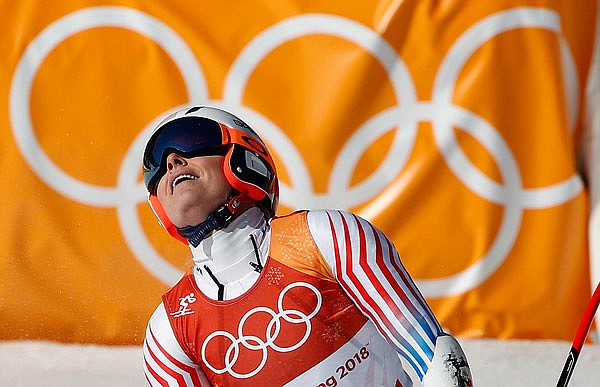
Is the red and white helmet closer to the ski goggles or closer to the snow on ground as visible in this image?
the ski goggles

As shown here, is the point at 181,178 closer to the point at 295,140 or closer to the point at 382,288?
the point at 382,288

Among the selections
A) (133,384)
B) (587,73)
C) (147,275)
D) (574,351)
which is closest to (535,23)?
(587,73)

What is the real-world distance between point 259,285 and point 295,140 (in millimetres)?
2566

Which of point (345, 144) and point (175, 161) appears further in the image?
point (345, 144)

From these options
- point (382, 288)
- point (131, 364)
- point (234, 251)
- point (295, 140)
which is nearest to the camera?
point (382, 288)

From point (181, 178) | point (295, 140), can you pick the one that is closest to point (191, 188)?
point (181, 178)

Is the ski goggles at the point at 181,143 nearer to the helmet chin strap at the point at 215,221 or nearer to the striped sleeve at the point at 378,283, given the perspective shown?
the helmet chin strap at the point at 215,221

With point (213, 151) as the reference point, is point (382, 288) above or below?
below

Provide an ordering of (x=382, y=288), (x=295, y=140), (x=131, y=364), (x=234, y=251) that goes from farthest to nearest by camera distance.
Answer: (x=295, y=140), (x=131, y=364), (x=234, y=251), (x=382, y=288)

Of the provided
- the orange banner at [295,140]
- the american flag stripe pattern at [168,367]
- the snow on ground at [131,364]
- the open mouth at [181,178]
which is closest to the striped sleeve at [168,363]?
the american flag stripe pattern at [168,367]

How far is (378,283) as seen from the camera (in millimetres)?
1845

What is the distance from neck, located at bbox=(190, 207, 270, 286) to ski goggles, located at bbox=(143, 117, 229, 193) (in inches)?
5.8

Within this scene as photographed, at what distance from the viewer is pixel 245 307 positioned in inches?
75.6

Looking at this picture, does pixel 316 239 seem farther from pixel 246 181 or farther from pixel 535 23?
pixel 535 23
